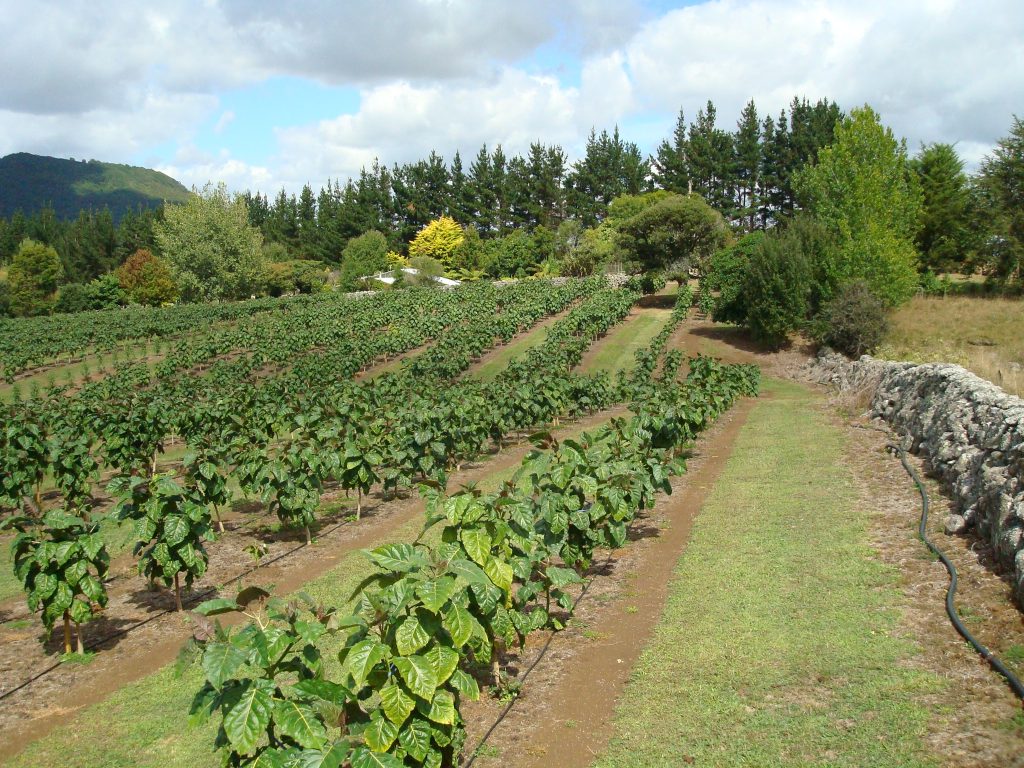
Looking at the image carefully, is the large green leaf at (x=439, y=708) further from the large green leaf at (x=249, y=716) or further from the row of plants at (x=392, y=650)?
the large green leaf at (x=249, y=716)

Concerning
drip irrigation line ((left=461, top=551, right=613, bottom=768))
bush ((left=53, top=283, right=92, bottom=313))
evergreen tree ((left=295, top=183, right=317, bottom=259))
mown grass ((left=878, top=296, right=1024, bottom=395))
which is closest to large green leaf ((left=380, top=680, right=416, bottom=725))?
drip irrigation line ((left=461, top=551, right=613, bottom=768))

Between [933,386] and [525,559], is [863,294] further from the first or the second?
[525,559]

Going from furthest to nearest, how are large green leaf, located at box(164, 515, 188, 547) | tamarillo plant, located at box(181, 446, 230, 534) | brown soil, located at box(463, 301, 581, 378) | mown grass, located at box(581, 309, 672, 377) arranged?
brown soil, located at box(463, 301, 581, 378) < mown grass, located at box(581, 309, 672, 377) < tamarillo plant, located at box(181, 446, 230, 534) < large green leaf, located at box(164, 515, 188, 547)

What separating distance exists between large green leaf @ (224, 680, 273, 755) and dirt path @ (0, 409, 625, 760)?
162 centimetres

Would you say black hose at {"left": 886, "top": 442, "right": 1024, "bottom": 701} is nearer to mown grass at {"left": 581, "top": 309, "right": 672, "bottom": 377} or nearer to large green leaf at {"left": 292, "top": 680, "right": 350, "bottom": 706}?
large green leaf at {"left": 292, "top": 680, "right": 350, "bottom": 706}

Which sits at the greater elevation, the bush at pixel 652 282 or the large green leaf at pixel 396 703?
the bush at pixel 652 282

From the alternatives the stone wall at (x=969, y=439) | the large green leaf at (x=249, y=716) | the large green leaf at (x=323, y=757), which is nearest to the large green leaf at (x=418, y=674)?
the large green leaf at (x=323, y=757)

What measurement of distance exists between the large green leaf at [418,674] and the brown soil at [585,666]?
1728mm

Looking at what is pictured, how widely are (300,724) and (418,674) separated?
0.89 m

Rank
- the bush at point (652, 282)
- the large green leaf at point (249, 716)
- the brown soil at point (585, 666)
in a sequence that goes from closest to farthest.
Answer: the large green leaf at point (249, 716)
the brown soil at point (585, 666)
the bush at point (652, 282)

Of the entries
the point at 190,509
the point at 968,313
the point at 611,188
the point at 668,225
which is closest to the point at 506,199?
the point at 611,188

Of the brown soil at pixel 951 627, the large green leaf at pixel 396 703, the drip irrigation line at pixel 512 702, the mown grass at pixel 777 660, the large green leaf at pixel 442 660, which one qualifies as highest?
the large green leaf at pixel 442 660

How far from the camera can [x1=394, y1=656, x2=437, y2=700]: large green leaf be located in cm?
455

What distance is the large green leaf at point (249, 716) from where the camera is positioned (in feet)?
12.4
